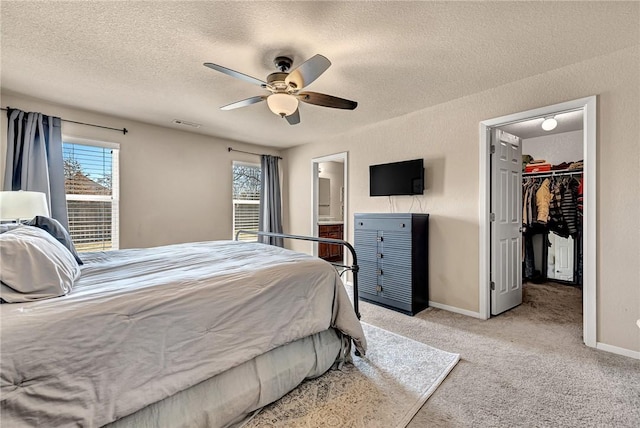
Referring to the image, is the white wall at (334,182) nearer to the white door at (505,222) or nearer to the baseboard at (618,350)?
the white door at (505,222)

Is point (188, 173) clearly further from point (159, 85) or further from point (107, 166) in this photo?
point (159, 85)

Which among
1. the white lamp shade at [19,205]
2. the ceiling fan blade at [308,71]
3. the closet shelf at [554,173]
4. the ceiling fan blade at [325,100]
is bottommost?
the white lamp shade at [19,205]

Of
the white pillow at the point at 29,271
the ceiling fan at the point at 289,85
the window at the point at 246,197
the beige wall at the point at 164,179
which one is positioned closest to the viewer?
the white pillow at the point at 29,271

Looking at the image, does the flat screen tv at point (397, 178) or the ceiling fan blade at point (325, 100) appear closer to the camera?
the ceiling fan blade at point (325, 100)

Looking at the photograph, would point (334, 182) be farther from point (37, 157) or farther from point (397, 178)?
point (37, 157)

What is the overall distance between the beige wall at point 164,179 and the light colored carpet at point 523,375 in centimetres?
289

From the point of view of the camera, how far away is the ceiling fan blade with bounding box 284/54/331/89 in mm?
1760

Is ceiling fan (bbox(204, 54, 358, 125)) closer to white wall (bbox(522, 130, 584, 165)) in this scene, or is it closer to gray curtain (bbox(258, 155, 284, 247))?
gray curtain (bbox(258, 155, 284, 247))

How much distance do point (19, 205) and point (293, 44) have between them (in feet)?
8.50

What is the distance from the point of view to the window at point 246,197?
4.84 metres

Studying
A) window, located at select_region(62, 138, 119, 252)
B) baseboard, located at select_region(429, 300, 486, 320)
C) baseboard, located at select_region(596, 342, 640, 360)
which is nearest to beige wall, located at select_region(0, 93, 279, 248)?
window, located at select_region(62, 138, 119, 252)

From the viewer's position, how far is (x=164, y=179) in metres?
3.96

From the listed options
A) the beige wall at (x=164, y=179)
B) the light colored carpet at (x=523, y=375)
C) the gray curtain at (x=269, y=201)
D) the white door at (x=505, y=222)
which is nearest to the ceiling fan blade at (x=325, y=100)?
the white door at (x=505, y=222)

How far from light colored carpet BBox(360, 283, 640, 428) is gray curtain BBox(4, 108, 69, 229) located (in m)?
3.62
